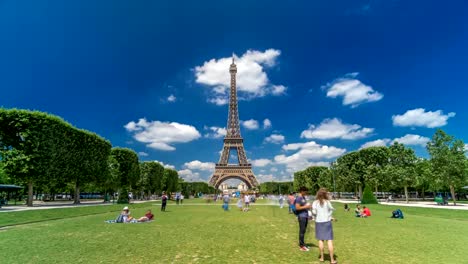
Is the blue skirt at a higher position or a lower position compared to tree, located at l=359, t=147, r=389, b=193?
lower

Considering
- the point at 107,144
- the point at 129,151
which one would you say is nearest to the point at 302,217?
the point at 107,144

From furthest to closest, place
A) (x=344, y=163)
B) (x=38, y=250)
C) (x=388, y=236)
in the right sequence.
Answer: (x=344, y=163), (x=388, y=236), (x=38, y=250)

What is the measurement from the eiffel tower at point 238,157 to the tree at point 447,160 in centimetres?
6745

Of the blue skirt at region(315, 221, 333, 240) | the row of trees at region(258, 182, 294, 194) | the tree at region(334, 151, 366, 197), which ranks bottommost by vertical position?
the row of trees at region(258, 182, 294, 194)

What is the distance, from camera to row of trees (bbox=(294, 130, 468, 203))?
133 feet

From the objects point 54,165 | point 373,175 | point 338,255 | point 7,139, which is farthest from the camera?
point 373,175

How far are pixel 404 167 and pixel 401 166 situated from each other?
495 millimetres

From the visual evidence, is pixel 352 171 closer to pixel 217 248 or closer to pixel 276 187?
pixel 217 248

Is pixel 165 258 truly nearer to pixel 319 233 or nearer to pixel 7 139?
pixel 319 233

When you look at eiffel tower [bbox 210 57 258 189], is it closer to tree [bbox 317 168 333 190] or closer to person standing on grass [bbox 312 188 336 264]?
tree [bbox 317 168 333 190]

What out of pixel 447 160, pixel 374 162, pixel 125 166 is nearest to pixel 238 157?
pixel 125 166

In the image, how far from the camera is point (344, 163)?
6644 centimetres

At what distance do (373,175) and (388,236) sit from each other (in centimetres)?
4912

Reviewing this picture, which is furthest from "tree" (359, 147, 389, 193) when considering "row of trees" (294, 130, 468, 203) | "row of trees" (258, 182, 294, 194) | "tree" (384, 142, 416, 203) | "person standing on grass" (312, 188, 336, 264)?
"row of trees" (258, 182, 294, 194)
